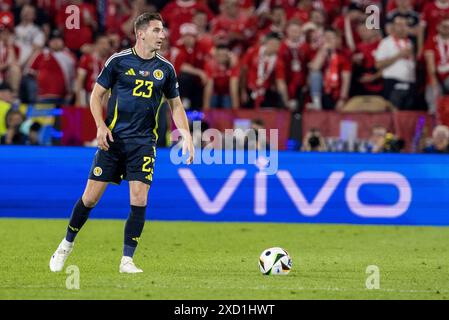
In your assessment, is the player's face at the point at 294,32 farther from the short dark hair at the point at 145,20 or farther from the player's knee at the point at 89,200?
the player's knee at the point at 89,200

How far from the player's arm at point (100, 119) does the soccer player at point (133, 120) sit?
0.5 inches

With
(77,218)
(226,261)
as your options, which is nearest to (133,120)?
(77,218)

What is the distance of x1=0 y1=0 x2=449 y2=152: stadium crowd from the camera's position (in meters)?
19.5

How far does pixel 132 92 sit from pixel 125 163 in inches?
26.7

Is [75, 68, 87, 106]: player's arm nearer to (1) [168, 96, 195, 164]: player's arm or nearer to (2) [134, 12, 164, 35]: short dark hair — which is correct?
(1) [168, 96, 195, 164]: player's arm

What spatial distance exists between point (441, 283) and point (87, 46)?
11.7 metres

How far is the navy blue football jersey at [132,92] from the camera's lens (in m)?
10.7

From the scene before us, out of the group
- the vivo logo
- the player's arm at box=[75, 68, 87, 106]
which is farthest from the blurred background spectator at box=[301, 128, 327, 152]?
the player's arm at box=[75, 68, 87, 106]

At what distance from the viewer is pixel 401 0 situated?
1995 centimetres

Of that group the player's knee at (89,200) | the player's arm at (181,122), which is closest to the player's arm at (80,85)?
the player's arm at (181,122)

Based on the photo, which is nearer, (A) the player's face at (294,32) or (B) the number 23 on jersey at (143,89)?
(B) the number 23 on jersey at (143,89)

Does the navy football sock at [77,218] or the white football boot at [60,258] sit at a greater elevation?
the navy football sock at [77,218]
